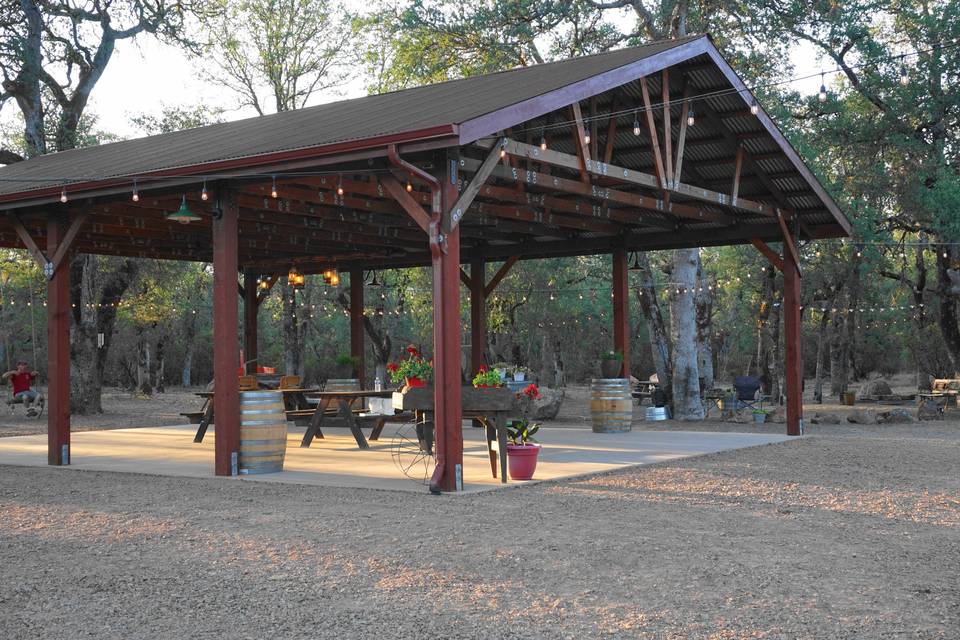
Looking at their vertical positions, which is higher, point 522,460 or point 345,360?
point 345,360

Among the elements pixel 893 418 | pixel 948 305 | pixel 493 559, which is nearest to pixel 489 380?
pixel 493 559

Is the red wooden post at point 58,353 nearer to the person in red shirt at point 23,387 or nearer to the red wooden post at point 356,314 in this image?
the red wooden post at point 356,314

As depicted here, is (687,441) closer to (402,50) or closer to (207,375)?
(402,50)

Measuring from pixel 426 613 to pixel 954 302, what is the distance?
19269mm

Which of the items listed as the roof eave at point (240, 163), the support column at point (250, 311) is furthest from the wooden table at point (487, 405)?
the support column at point (250, 311)

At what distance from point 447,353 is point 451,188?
133 centimetres

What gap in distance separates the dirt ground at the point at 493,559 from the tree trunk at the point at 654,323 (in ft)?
36.9

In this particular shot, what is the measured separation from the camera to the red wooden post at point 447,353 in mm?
8062

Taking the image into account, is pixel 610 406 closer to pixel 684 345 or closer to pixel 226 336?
pixel 684 345

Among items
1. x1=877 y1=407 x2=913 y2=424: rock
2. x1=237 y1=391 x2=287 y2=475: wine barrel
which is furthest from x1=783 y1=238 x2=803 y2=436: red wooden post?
x1=237 y1=391 x2=287 y2=475: wine barrel

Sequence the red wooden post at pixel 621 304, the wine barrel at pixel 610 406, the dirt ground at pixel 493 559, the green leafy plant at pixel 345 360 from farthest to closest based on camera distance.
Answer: the green leafy plant at pixel 345 360
the red wooden post at pixel 621 304
the wine barrel at pixel 610 406
the dirt ground at pixel 493 559

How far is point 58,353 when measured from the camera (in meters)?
10.4

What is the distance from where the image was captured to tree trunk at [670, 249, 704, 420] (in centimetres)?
1791

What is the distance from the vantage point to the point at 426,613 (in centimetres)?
445
